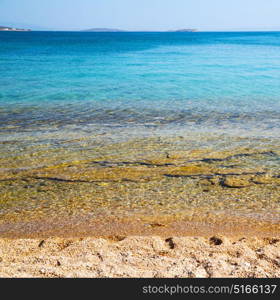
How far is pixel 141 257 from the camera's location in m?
4.48

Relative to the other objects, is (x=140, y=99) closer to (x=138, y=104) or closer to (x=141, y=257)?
(x=138, y=104)

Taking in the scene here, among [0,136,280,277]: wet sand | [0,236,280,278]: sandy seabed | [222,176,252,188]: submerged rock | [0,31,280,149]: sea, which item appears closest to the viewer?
[0,236,280,278]: sandy seabed

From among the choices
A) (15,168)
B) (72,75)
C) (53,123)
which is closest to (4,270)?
(15,168)

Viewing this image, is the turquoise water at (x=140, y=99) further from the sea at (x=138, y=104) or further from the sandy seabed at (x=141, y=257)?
the sandy seabed at (x=141, y=257)

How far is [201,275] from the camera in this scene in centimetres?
399

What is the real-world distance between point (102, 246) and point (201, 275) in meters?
1.43

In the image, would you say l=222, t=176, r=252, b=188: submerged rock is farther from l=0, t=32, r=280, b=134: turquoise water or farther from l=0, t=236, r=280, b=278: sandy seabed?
l=0, t=32, r=280, b=134: turquoise water

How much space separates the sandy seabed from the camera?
4078 mm

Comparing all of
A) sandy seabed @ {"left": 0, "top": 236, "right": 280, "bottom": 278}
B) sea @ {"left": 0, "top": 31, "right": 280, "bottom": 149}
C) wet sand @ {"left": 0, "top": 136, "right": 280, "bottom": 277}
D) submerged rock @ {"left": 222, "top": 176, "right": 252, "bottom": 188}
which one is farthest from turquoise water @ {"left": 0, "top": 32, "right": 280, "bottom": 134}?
sandy seabed @ {"left": 0, "top": 236, "right": 280, "bottom": 278}

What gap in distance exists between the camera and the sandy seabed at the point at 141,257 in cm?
408

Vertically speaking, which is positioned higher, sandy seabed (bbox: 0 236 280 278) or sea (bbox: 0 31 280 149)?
sea (bbox: 0 31 280 149)

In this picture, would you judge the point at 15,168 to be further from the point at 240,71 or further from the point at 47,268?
the point at 240,71

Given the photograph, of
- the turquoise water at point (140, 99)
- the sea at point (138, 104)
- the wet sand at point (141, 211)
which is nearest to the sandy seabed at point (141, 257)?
the wet sand at point (141, 211)

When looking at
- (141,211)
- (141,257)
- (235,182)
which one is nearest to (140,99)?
(235,182)
